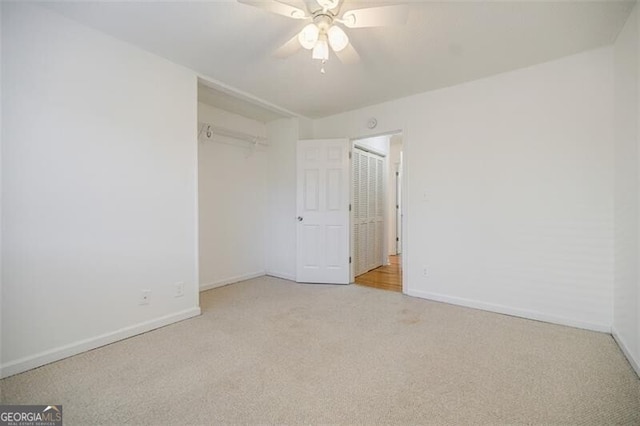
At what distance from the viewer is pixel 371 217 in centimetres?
474

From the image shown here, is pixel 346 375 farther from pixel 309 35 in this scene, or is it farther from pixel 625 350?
pixel 309 35

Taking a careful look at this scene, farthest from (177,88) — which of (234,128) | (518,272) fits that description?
(518,272)

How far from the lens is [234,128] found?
4.02 metres

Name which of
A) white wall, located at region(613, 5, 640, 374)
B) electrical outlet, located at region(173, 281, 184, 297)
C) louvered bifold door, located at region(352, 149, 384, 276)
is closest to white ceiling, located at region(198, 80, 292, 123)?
louvered bifold door, located at region(352, 149, 384, 276)

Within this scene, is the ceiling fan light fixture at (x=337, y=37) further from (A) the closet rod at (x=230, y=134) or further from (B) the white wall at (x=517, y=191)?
(A) the closet rod at (x=230, y=134)

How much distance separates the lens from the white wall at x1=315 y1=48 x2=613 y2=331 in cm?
239

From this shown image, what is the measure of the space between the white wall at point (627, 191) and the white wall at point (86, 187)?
3481 mm

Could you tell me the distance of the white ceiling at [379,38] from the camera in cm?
190

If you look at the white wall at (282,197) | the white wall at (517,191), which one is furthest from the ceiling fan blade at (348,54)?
the white wall at (282,197)

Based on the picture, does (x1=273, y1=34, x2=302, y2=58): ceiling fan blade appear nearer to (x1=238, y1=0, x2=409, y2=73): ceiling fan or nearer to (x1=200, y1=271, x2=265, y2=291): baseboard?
(x1=238, y1=0, x2=409, y2=73): ceiling fan

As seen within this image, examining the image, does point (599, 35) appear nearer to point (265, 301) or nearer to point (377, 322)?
point (377, 322)

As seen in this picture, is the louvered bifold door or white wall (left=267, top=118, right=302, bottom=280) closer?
white wall (left=267, top=118, right=302, bottom=280)

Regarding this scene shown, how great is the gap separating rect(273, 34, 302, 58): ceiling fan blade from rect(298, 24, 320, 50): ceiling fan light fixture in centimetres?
12

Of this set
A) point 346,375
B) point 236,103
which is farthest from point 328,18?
point 346,375
